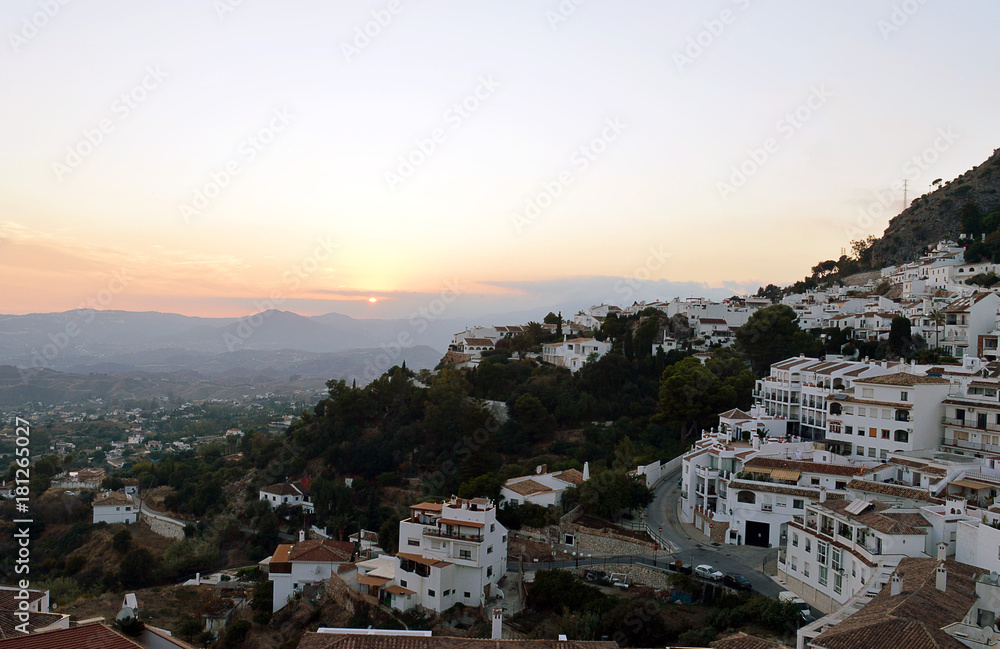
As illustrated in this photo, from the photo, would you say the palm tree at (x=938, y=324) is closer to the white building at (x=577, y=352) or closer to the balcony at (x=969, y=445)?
the balcony at (x=969, y=445)

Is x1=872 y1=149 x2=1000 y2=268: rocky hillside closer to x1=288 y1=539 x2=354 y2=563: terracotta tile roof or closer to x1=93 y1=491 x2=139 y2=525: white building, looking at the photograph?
x1=288 y1=539 x2=354 y2=563: terracotta tile roof

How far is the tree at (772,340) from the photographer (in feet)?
114

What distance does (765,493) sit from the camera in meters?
20.1

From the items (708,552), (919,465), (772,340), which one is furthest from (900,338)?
(708,552)

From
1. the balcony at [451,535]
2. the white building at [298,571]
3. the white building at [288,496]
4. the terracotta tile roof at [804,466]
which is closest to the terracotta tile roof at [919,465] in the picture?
the terracotta tile roof at [804,466]

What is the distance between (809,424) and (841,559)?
1224 centimetres

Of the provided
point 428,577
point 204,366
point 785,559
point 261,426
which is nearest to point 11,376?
point 261,426

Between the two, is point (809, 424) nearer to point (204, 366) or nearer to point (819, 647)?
point (819, 647)

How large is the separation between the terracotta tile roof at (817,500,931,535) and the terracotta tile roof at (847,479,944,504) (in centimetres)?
146

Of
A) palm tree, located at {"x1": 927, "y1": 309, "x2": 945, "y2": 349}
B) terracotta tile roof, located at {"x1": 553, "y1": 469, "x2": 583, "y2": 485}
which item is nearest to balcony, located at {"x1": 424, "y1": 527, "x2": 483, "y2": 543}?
terracotta tile roof, located at {"x1": 553, "y1": 469, "x2": 583, "y2": 485}

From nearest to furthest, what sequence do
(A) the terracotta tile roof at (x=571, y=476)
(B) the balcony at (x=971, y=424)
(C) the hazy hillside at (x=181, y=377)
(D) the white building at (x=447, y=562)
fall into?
(D) the white building at (x=447, y=562) < (B) the balcony at (x=971, y=424) < (A) the terracotta tile roof at (x=571, y=476) < (C) the hazy hillside at (x=181, y=377)

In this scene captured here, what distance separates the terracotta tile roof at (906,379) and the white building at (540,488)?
10.9m

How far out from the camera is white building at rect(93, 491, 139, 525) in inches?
1484

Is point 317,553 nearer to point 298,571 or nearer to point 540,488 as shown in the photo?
point 298,571
